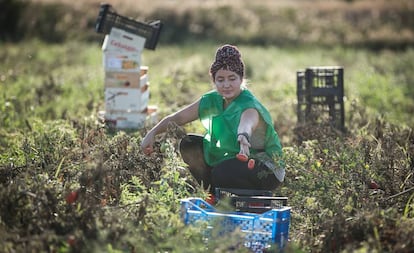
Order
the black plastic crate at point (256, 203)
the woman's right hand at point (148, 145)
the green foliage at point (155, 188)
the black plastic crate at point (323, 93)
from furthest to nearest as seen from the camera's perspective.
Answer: the black plastic crate at point (323, 93) < the woman's right hand at point (148, 145) < the black plastic crate at point (256, 203) < the green foliage at point (155, 188)

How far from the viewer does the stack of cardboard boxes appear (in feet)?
31.5

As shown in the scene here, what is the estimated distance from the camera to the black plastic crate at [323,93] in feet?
31.3

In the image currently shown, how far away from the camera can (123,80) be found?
9.64 metres

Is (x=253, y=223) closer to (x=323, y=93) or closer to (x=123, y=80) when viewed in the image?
(x=323, y=93)

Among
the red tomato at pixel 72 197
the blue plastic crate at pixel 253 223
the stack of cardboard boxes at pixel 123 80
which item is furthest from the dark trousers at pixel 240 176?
the stack of cardboard boxes at pixel 123 80

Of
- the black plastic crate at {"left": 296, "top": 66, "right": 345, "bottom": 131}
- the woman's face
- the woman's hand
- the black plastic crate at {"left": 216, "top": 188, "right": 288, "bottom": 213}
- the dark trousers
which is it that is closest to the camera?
the woman's hand

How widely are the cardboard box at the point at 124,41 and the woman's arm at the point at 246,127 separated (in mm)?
3453

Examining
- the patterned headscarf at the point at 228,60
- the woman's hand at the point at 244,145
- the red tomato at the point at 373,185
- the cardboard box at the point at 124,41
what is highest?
the cardboard box at the point at 124,41

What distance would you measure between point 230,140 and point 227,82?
46 centimetres

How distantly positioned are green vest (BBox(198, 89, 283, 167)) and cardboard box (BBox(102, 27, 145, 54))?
2919 millimetres

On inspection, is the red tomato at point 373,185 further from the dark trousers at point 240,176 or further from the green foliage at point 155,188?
the dark trousers at point 240,176

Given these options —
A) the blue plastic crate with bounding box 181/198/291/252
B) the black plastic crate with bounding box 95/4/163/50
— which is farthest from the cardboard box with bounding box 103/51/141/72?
the blue plastic crate with bounding box 181/198/291/252

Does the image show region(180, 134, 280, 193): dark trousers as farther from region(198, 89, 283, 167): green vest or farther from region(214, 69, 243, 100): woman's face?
region(214, 69, 243, 100): woman's face

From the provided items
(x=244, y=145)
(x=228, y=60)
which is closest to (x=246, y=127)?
(x=244, y=145)
